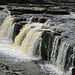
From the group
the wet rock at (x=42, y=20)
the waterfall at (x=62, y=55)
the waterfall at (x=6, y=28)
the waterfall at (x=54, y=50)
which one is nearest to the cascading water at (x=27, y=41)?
the waterfall at (x=6, y=28)

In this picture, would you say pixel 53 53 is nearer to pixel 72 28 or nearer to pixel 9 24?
pixel 72 28

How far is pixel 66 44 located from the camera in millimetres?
15312

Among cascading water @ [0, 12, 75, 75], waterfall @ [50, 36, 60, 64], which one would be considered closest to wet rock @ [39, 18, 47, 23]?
cascading water @ [0, 12, 75, 75]

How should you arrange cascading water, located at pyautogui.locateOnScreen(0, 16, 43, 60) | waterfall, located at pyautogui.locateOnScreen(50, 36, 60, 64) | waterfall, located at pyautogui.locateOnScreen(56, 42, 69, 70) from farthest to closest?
1. cascading water, located at pyautogui.locateOnScreen(0, 16, 43, 60)
2. waterfall, located at pyautogui.locateOnScreen(50, 36, 60, 64)
3. waterfall, located at pyautogui.locateOnScreen(56, 42, 69, 70)

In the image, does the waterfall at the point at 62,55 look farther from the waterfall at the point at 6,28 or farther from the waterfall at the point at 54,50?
the waterfall at the point at 6,28

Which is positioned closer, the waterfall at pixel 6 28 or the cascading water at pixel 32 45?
the cascading water at pixel 32 45

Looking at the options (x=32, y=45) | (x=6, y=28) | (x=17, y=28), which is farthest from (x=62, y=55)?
(x=6, y=28)

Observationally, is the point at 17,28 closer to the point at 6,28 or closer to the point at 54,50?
the point at 6,28

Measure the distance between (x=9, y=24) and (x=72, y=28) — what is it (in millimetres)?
6793

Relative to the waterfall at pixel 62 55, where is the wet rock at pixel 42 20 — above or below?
above

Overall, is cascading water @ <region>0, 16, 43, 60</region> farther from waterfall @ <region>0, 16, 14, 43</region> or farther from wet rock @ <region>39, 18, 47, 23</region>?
wet rock @ <region>39, 18, 47, 23</region>

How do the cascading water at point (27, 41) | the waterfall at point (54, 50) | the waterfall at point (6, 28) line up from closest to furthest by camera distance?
the waterfall at point (54, 50) < the cascading water at point (27, 41) < the waterfall at point (6, 28)

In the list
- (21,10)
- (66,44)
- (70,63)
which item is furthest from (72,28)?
(21,10)

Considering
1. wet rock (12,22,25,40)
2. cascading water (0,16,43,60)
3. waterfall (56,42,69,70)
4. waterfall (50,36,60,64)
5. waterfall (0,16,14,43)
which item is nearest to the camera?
waterfall (56,42,69,70)
